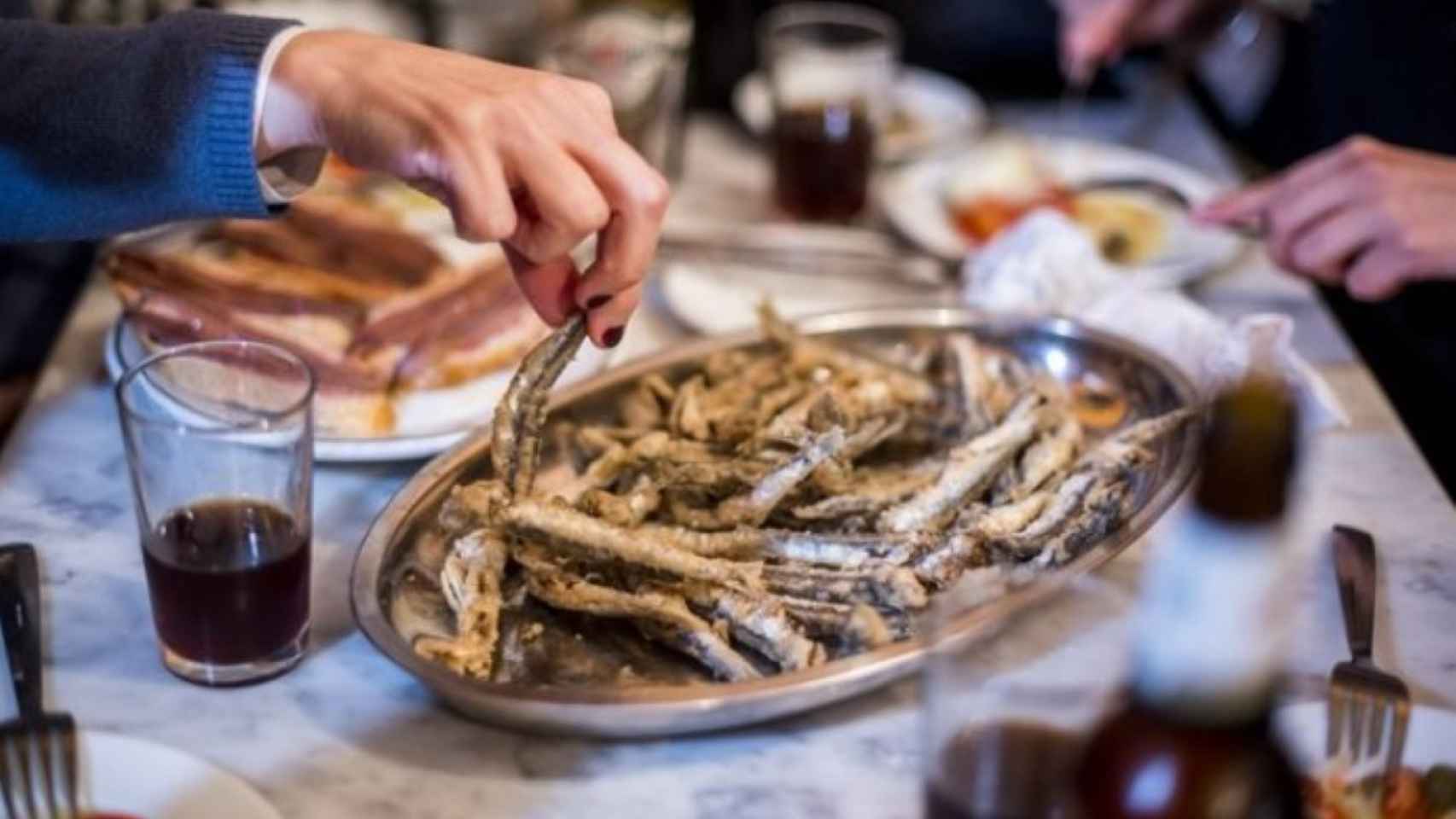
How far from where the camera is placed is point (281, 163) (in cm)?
118

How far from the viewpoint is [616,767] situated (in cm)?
101

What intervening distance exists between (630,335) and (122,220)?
0.52 m

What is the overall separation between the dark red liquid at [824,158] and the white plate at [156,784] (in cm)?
103

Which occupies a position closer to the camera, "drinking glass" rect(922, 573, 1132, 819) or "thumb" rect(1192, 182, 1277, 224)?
"drinking glass" rect(922, 573, 1132, 819)

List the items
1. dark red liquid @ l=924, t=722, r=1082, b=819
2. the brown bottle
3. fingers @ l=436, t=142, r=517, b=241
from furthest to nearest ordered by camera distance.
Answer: fingers @ l=436, t=142, r=517, b=241 < dark red liquid @ l=924, t=722, r=1082, b=819 < the brown bottle

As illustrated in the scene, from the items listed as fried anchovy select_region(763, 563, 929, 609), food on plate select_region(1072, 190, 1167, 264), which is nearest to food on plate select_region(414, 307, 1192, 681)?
fried anchovy select_region(763, 563, 929, 609)

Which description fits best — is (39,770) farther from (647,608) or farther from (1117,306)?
(1117,306)

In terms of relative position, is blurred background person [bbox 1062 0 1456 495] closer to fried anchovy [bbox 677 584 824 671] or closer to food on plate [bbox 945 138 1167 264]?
food on plate [bbox 945 138 1167 264]

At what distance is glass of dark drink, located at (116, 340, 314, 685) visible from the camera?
3.42ft

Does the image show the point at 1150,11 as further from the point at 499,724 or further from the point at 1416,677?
the point at 499,724

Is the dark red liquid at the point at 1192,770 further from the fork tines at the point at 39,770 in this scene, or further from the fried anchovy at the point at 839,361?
the fried anchovy at the point at 839,361

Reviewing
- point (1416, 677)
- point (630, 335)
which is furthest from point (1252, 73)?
point (1416, 677)

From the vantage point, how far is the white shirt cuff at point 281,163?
43.6 inches

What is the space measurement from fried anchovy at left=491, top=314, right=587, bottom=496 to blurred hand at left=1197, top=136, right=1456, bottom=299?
0.70m
